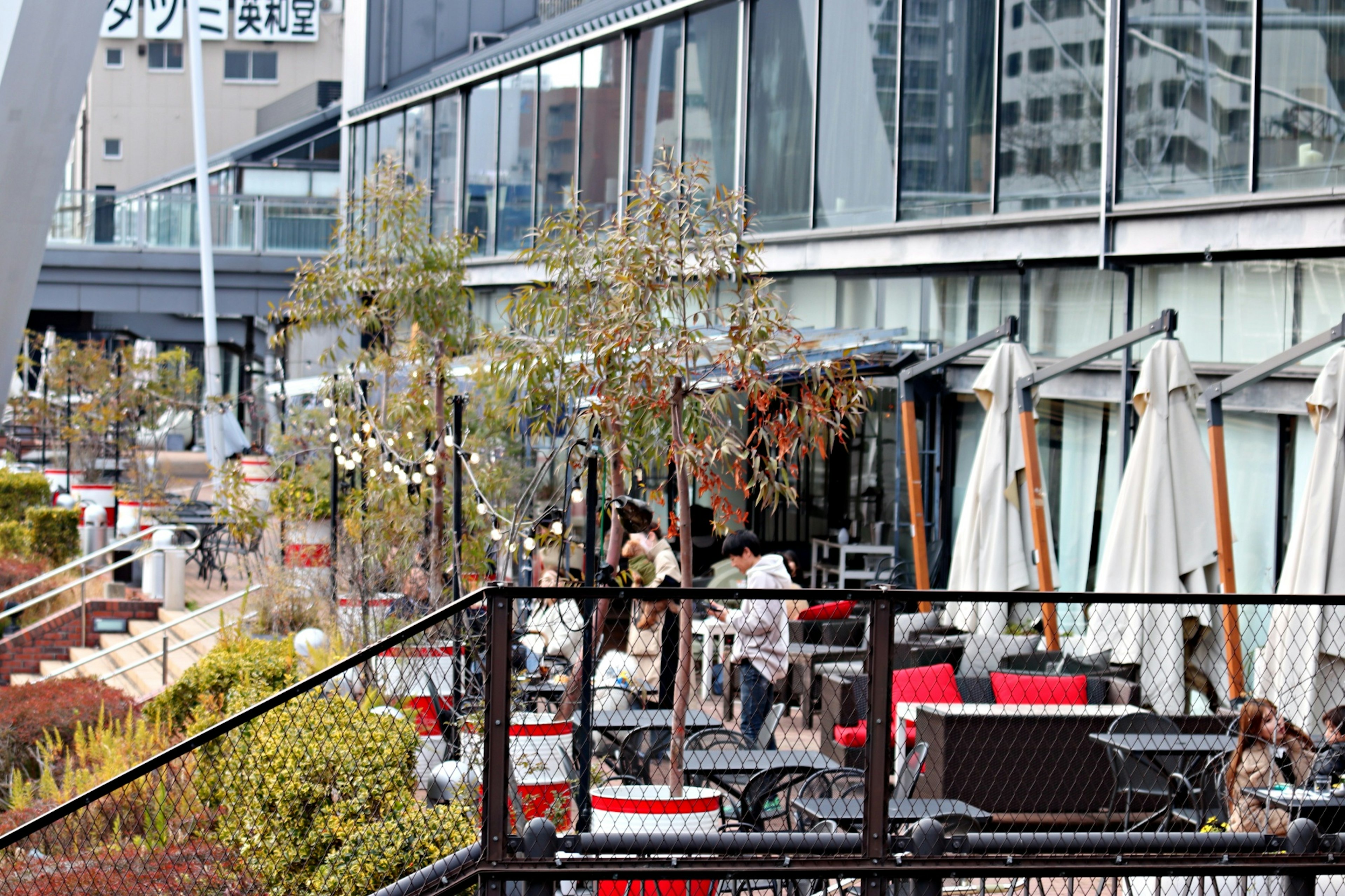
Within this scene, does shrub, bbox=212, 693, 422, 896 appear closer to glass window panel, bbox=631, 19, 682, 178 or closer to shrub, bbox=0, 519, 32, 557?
glass window panel, bbox=631, 19, 682, 178

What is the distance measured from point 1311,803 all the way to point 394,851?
395 cm

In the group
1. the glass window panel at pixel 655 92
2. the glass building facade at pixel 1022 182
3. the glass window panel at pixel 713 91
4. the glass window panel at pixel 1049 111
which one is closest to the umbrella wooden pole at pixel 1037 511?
the glass building facade at pixel 1022 182

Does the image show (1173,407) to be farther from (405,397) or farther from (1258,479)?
(405,397)

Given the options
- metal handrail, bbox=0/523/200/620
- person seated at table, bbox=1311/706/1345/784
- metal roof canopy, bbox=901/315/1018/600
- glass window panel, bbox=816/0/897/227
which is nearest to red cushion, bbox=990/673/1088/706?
person seated at table, bbox=1311/706/1345/784

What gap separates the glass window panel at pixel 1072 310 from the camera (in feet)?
43.2

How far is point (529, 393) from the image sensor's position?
8711 millimetres

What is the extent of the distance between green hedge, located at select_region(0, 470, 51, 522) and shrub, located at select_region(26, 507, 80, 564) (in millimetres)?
2343

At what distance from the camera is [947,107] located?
1455 cm

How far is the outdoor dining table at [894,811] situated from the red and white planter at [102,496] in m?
20.1

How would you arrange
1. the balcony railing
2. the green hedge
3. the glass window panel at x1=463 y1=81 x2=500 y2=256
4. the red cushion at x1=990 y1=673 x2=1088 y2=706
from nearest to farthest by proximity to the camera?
the red cushion at x1=990 y1=673 x2=1088 y2=706, the glass window panel at x1=463 y1=81 x2=500 y2=256, the green hedge, the balcony railing

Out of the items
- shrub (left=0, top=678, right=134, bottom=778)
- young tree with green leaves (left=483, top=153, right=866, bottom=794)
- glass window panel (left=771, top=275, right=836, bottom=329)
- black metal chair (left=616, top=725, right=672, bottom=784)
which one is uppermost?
glass window panel (left=771, top=275, right=836, bottom=329)

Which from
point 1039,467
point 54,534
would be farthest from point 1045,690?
point 54,534

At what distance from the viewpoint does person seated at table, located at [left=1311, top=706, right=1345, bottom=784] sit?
7.00m

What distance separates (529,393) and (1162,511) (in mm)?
4337
